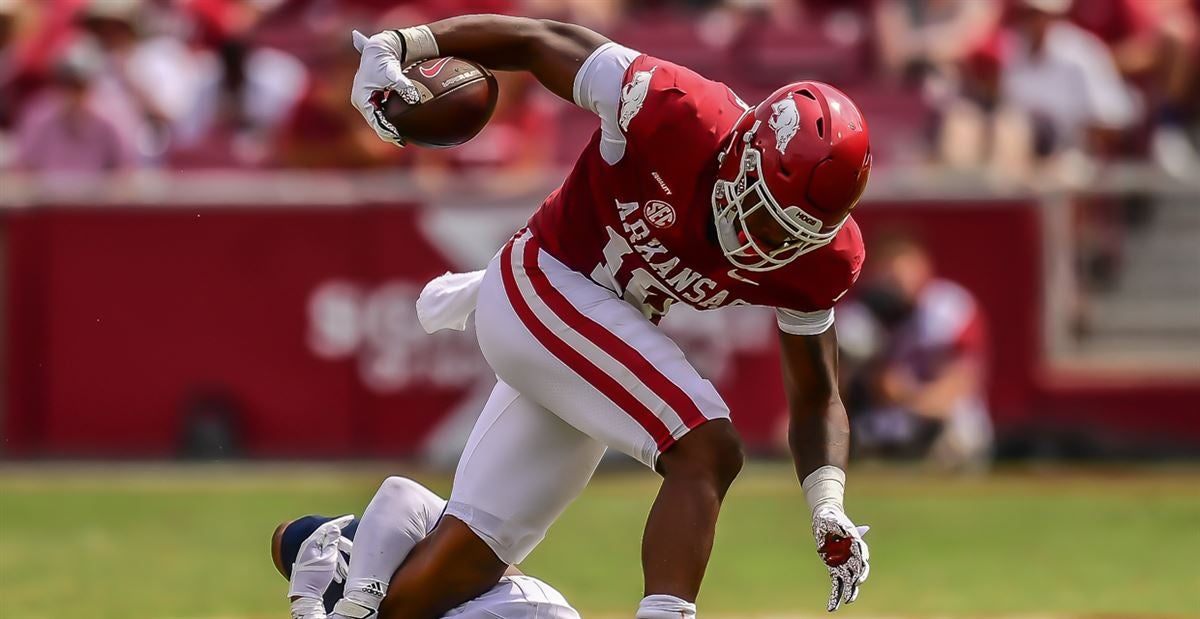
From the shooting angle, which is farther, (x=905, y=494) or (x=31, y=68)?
(x=31, y=68)


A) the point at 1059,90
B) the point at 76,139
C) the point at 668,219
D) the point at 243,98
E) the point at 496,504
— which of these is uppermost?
the point at 1059,90

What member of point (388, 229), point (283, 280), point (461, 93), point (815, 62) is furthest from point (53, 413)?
point (461, 93)

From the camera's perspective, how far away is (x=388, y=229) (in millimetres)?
11117

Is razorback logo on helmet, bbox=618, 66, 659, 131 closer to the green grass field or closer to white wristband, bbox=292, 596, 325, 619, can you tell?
white wristband, bbox=292, 596, 325, 619

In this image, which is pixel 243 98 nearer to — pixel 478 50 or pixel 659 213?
pixel 478 50

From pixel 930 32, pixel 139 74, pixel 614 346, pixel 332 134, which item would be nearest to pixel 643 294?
pixel 614 346

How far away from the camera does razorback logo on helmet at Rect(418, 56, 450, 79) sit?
5.00 m

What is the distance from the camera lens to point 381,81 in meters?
4.88

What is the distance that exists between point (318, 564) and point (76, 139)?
6908mm

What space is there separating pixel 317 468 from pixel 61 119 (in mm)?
2936

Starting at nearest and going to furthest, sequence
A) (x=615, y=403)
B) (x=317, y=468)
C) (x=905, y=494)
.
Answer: (x=615, y=403)
(x=905, y=494)
(x=317, y=468)

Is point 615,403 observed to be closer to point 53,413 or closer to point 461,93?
point 461,93

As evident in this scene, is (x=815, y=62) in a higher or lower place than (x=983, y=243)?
higher

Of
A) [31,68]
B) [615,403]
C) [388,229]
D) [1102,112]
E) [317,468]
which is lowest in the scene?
[615,403]
